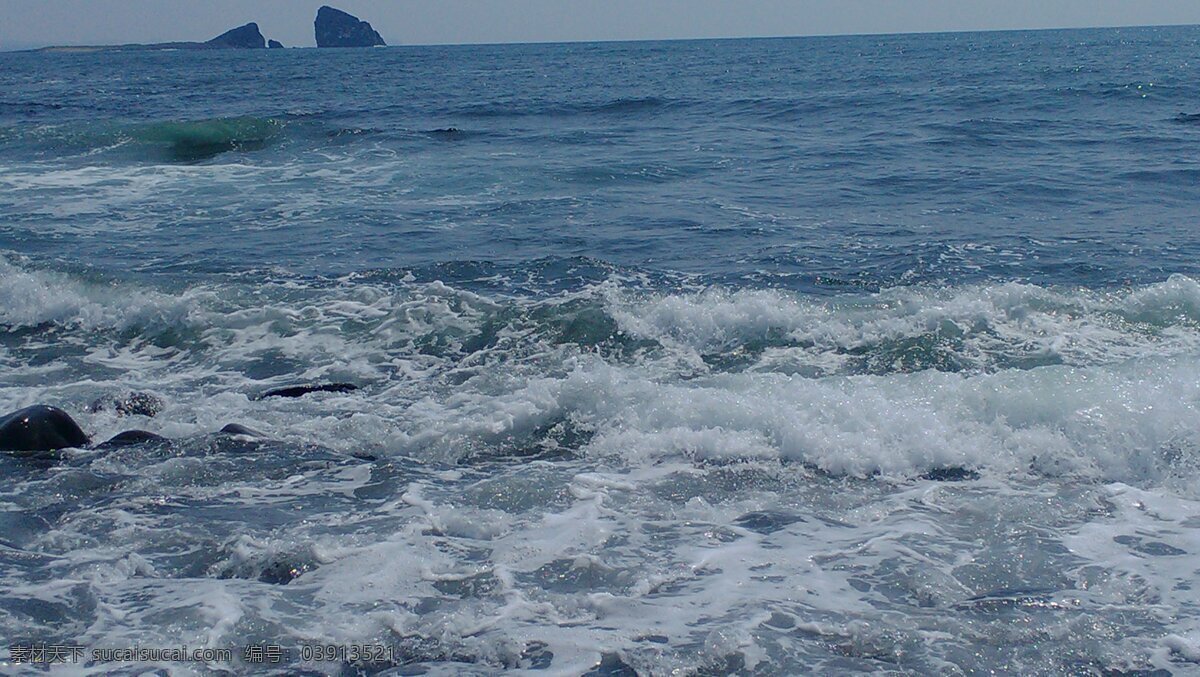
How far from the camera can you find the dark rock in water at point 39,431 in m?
7.50

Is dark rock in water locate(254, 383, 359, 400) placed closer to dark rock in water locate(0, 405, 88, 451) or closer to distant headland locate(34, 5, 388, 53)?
dark rock in water locate(0, 405, 88, 451)

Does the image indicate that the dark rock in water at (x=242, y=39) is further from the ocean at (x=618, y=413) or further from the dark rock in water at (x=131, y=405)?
the dark rock in water at (x=131, y=405)

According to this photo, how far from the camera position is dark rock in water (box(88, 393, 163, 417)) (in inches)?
330

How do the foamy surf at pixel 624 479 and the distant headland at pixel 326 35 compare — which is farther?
the distant headland at pixel 326 35

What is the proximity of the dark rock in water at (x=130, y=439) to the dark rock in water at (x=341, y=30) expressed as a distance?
141702 millimetres

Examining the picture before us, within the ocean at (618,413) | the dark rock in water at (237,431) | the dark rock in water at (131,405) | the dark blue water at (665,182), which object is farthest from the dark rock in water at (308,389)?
the dark blue water at (665,182)

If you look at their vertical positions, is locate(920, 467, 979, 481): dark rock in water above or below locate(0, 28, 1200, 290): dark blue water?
below

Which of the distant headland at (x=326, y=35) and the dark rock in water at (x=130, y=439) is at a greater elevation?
the distant headland at (x=326, y=35)

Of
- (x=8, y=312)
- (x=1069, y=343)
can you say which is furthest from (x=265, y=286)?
(x=1069, y=343)

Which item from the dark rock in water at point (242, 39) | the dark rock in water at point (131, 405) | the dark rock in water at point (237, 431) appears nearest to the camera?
the dark rock in water at point (237, 431)

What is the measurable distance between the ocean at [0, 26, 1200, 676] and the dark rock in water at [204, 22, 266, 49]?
129595 mm

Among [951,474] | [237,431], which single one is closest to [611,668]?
[951,474]

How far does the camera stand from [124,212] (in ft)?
54.4

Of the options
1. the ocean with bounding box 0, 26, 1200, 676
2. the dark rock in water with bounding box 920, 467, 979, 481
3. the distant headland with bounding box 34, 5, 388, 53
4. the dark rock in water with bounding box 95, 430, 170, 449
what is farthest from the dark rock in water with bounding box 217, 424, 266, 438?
the distant headland with bounding box 34, 5, 388, 53
